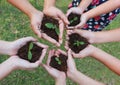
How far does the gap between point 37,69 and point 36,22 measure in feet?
2.99

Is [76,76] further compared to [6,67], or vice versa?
[76,76]

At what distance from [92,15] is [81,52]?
36cm

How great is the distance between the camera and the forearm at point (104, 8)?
3.00 m

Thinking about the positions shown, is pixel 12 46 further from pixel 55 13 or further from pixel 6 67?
pixel 55 13

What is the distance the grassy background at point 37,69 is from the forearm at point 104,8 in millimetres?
969

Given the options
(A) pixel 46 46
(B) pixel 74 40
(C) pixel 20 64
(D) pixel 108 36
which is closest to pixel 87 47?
(B) pixel 74 40

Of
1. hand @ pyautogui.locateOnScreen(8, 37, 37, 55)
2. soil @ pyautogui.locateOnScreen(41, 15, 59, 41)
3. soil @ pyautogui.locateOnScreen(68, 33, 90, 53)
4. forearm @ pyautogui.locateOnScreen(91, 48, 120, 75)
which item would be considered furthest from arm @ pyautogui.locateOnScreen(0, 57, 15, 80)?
forearm @ pyautogui.locateOnScreen(91, 48, 120, 75)

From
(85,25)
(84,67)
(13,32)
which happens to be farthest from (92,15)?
(13,32)

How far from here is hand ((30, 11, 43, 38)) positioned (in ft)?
9.56

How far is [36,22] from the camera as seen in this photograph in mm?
2941

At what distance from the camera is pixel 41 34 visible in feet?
9.61

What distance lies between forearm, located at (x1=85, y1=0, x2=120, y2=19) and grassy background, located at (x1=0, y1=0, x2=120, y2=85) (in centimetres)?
97

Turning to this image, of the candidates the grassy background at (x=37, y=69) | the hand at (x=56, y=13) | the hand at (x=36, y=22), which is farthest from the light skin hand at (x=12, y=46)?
the grassy background at (x=37, y=69)

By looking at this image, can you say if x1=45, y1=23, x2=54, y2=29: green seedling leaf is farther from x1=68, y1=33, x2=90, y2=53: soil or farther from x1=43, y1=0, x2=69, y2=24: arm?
x1=68, y1=33, x2=90, y2=53: soil
